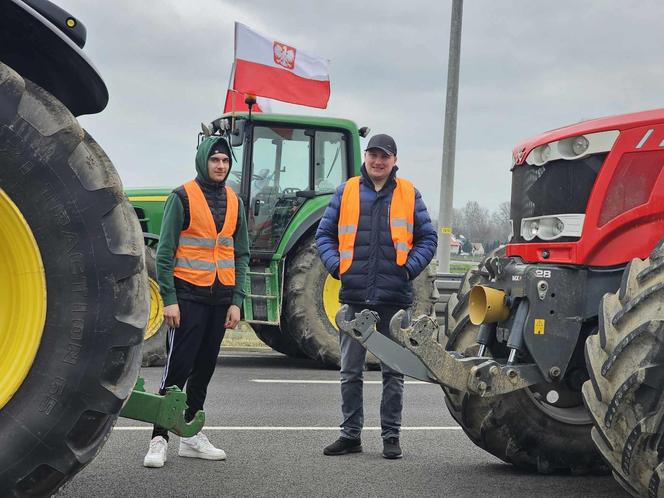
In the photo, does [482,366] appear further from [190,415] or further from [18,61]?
[18,61]

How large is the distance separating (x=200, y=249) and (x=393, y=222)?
1.17 meters

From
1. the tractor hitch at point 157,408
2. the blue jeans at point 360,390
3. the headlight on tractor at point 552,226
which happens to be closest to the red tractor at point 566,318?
the headlight on tractor at point 552,226

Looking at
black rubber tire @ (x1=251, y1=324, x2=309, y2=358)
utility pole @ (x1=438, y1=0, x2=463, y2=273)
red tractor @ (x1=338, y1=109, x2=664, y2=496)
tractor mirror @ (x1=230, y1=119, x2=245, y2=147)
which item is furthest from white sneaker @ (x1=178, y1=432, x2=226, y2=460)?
utility pole @ (x1=438, y1=0, x2=463, y2=273)

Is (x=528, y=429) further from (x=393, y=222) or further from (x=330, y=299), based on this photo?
(x=330, y=299)

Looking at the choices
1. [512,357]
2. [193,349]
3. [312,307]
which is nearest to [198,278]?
[193,349]

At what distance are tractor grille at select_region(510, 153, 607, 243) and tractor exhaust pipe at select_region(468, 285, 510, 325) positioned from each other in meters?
0.37

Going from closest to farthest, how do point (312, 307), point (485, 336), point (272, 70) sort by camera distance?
point (485, 336) → point (312, 307) → point (272, 70)

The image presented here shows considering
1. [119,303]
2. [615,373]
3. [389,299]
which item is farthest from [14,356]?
[389,299]

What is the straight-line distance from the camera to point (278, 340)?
36.8ft

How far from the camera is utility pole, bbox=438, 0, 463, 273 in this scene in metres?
13.9

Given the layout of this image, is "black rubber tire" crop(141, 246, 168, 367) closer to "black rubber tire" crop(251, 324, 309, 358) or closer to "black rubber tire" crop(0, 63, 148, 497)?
"black rubber tire" crop(251, 324, 309, 358)

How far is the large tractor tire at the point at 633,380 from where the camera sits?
375cm

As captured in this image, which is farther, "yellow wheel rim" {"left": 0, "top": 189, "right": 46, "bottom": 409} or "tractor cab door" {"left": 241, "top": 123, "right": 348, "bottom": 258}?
"tractor cab door" {"left": 241, "top": 123, "right": 348, "bottom": 258}

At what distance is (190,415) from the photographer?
5.51 m
